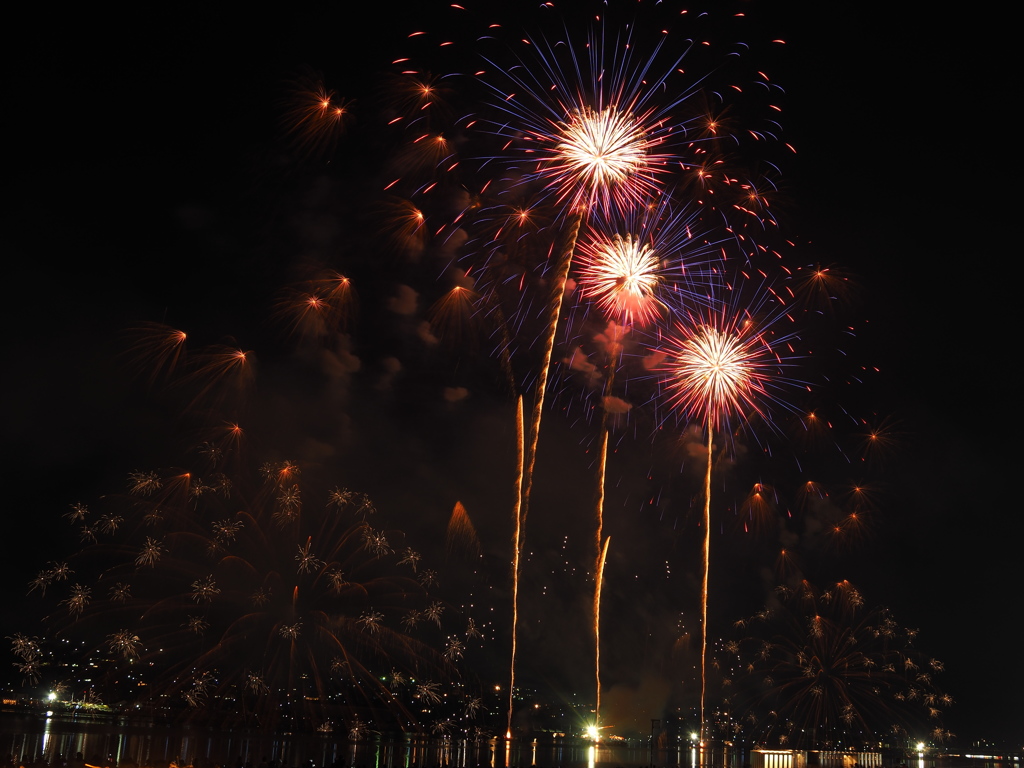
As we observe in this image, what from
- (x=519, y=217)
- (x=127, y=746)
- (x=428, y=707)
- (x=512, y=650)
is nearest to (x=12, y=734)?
(x=127, y=746)

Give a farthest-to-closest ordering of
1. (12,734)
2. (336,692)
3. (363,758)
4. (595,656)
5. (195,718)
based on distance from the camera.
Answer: (336,692) → (195,718) → (363,758) → (12,734) → (595,656)

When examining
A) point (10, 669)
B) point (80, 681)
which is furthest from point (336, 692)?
point (10, 669)

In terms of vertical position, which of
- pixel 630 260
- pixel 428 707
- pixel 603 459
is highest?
pixel 630 260

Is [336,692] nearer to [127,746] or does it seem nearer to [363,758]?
[363,758]

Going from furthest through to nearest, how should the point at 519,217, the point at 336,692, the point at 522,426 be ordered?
1. the point at 336,692
2. the point at 522,426
3. the point at 519,217

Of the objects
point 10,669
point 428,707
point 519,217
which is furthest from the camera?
point 428,707

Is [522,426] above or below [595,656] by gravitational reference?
above

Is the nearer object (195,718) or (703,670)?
(703,670)

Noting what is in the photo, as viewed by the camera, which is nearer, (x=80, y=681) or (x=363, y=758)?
(x=363, y=758)

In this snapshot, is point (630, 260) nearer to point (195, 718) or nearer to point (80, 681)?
point (195, 718)
